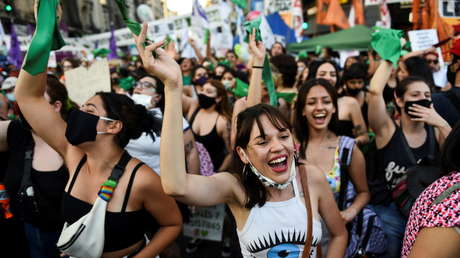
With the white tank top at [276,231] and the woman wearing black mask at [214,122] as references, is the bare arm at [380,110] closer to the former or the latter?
the white tank top at [276,231]

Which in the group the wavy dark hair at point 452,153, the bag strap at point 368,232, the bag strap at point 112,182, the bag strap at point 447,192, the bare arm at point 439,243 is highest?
the wavy dark hair at point 452,153

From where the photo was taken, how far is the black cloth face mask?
1.89 meters

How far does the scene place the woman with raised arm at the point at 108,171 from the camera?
187 cm

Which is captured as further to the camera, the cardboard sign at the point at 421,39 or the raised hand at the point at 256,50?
the cardboard sign at the point at 421,39

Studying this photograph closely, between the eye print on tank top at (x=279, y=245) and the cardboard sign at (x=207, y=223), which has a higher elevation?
the eye print on tank top at (x=279, y=245)

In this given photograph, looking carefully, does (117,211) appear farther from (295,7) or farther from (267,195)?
Result: (295,7)

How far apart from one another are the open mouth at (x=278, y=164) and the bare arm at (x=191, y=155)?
58.4 inches

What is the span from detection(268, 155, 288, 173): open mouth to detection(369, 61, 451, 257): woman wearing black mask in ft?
4.28

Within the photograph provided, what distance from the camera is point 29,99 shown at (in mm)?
1956

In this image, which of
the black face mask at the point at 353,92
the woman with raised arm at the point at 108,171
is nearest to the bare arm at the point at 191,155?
the woman with raised arm at the point at 108,171

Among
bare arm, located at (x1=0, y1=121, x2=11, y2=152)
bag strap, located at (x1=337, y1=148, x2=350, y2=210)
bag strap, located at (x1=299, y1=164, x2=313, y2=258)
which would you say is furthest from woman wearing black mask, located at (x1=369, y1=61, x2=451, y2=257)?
bare arm, located at (x1=0, y1=121, x2=11, y2=152)

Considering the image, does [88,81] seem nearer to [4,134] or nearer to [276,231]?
[4,134]

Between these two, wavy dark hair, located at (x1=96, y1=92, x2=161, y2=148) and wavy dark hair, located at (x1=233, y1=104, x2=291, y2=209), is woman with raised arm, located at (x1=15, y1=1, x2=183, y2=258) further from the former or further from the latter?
wavy dark hair, located at (x1=233, y1=104, x2=291, y2=209)

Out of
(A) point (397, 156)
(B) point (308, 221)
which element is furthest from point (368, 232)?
(B) point (308, 221)
